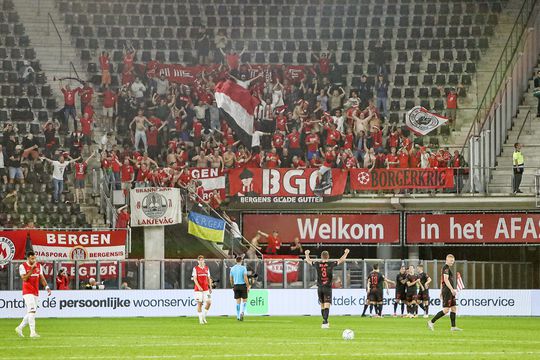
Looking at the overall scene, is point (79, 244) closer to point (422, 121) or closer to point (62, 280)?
point (62, 280)

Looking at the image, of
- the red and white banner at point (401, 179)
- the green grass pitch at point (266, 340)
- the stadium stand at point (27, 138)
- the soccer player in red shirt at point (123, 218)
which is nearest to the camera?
the green grass pitch at point (266, 340)

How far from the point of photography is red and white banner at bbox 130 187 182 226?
4312 cm

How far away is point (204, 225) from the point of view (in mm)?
44156

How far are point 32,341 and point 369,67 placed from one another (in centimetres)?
3087

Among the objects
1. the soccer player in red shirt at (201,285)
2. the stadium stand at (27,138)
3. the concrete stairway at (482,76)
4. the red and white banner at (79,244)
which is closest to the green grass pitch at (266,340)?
the soccer player in red shirt at (201,285)

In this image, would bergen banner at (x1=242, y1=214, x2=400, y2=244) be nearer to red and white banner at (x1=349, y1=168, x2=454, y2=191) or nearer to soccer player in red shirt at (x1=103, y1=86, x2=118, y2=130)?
red and white banner at (x1=349, y1=168, x2=454, y2=191)

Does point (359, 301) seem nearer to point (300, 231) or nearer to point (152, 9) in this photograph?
point (300, 231)

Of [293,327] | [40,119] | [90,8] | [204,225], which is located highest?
[90,8]

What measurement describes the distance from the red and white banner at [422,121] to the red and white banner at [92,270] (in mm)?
13007

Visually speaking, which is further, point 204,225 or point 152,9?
point 152,9

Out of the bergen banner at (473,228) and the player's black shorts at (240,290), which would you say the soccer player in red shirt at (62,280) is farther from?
the bergen banner at (473,228)

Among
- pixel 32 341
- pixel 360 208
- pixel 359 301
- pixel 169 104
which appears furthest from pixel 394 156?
pixel 32 341

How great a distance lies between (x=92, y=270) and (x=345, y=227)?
10.7m

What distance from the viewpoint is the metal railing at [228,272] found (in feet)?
137
